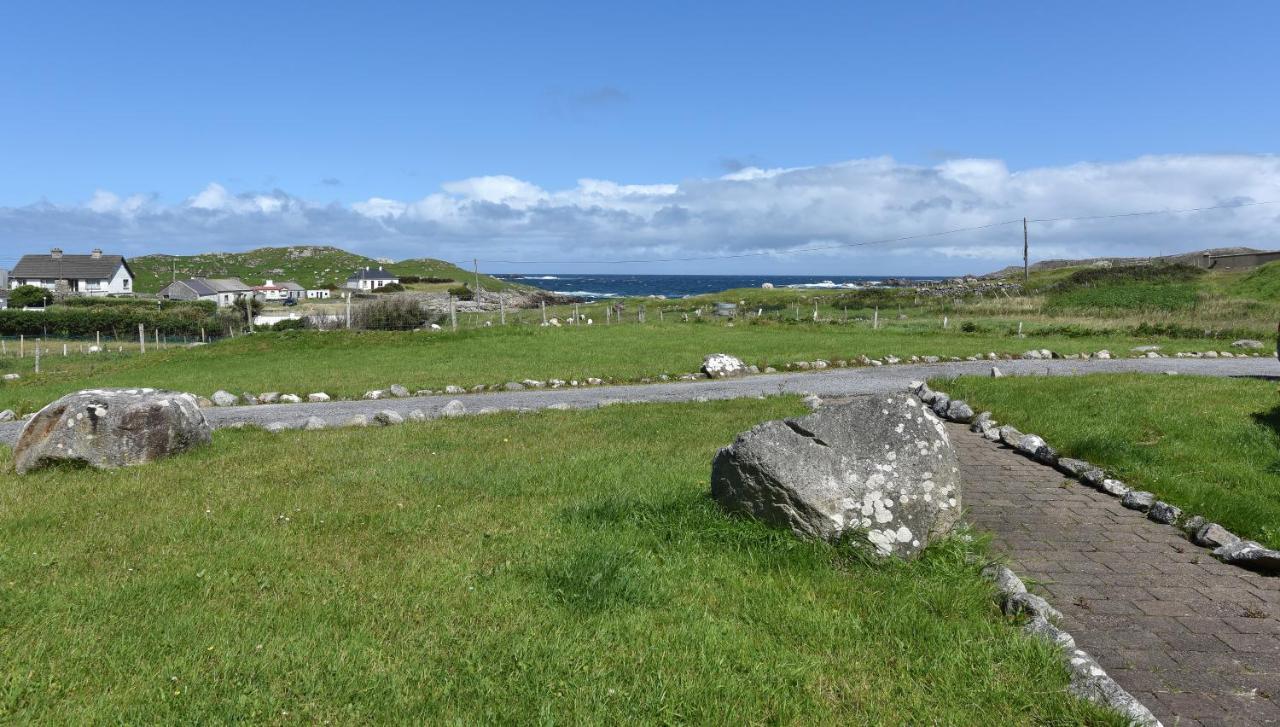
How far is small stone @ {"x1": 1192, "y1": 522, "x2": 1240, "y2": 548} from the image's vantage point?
8.09 metres

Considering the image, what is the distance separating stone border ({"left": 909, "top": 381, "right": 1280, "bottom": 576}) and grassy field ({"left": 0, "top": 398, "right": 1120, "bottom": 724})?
10.1ft

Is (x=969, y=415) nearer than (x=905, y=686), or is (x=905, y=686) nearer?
(x=905, y=686)

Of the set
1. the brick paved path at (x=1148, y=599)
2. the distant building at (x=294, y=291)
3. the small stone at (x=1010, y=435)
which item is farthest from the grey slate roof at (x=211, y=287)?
the brick paved path at (x=1148, y=599)

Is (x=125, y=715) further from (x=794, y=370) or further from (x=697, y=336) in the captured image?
(x=697, y=336)

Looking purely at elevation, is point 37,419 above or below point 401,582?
above

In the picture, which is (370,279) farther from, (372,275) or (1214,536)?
(1214,536)

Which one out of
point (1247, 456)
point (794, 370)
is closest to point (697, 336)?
point (794, 370)

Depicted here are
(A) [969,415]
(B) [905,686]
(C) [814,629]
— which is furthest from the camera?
(A) [969,415]

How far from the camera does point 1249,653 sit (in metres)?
5.75

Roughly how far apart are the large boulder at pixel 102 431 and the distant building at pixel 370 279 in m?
152

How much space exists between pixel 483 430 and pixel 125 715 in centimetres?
974

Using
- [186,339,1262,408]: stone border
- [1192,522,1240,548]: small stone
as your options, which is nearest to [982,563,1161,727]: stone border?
[1192,522,1240,548]: small stone

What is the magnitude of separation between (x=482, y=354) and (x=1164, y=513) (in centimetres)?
2621

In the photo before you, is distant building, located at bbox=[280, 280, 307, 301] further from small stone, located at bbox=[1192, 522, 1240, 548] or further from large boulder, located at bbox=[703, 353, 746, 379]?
small stone, located at bbox=[1192, 522, 1240, 548]
